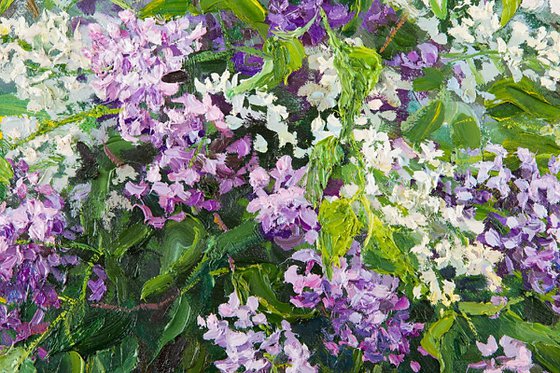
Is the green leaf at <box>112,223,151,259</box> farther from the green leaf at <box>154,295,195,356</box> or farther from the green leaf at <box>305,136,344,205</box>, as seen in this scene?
the green leaf at <box>305,136,344,205</box>

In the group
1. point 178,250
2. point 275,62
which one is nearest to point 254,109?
point 275,62

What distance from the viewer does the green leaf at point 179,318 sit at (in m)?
0.63

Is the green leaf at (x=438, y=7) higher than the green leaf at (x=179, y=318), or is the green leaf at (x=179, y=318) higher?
the green leaf at (x=438, y=7)

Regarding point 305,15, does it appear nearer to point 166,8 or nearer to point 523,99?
point 166,8

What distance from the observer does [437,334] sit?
2.05ft

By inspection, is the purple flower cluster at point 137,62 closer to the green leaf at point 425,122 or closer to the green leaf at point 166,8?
the green leaf at point 166,8

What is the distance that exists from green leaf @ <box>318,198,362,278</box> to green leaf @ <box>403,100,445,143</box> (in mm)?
107

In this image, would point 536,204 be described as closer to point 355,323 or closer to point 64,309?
point 355,323

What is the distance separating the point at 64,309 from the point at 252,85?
0.32m

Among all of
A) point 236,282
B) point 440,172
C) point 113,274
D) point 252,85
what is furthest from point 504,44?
point 113,274

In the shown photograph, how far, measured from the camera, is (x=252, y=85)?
0.60m

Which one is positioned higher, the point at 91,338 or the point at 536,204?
the point at 536,204

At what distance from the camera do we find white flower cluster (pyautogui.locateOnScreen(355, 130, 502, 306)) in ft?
1.89

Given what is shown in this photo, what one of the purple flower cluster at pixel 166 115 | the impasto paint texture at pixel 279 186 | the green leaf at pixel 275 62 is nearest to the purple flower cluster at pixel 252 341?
the impasto paint texture at pixel 279 186
